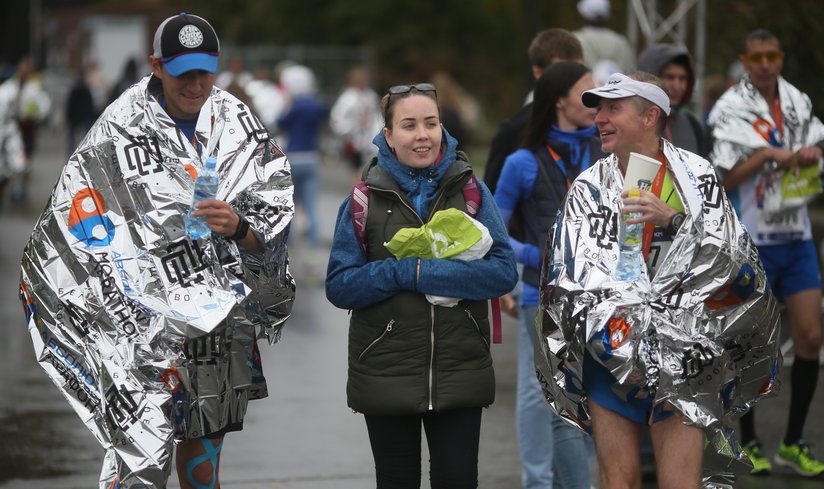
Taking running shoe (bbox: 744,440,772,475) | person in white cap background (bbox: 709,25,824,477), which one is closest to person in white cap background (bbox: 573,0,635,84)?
person in white cap background (bbox: 709,25,824,477)

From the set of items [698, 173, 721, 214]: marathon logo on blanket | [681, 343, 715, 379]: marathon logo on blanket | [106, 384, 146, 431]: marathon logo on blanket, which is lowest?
[106, 384, 146, 431]: marathon logo on blanket

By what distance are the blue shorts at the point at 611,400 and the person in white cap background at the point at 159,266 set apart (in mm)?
1211

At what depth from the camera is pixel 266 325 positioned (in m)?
4.91

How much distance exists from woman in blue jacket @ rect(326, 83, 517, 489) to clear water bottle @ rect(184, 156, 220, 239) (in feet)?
1.49

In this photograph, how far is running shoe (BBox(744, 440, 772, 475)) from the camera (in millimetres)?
6773

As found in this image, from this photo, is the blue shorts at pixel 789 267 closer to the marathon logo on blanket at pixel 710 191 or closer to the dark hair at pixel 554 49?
the dark hair at pixel 554 49

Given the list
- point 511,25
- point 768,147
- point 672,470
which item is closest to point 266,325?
point 672,470

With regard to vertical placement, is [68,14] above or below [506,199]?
above

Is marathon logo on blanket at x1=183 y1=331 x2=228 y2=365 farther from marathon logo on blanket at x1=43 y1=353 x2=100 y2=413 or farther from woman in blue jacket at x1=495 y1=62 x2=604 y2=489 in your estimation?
woman in blue jacket at x1=495 y1=62 x2=604 y2=489

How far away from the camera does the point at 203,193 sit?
14.8ft

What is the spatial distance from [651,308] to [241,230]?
1.44m

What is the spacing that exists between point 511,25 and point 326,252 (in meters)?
28.5

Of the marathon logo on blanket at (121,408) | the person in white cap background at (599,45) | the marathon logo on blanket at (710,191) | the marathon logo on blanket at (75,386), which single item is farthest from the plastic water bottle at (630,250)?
the person in white cap background at (599,45)

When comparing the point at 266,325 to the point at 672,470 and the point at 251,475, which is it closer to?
the point at 672,470
